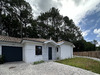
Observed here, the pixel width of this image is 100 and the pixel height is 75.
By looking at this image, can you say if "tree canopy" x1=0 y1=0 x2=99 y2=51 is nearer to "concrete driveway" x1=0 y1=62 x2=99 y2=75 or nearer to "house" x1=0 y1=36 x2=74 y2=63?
"house" x1=0 y1=36 x2=74 y2=63

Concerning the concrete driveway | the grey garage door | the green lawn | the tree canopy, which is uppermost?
the tree canopy

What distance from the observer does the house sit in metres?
7.84

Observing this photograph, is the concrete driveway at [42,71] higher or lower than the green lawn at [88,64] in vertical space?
higher

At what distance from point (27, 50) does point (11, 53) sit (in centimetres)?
248

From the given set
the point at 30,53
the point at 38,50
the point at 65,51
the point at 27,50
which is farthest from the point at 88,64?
the point at 27,50

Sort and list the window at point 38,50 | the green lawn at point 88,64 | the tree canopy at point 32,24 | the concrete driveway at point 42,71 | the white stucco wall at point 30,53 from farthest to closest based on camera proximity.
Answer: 1. the tree canopy at point 32,24
2. the window at point 38,50
3. the white stucco wall at point 30,53
4. the green lawn at point 88,64
5. the concrete driveway at point 42,71

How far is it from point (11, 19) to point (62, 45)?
1628cm

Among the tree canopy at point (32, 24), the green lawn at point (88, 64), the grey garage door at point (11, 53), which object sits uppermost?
the tree canopy at point (32, 24)

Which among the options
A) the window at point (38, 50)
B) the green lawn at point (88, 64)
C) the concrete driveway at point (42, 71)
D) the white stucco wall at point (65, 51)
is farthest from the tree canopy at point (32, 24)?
the green lawn at point (88, 64)

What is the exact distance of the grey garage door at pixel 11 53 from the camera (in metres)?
7.87

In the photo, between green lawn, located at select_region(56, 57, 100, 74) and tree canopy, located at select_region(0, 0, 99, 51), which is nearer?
green lawn, located at select_region(56, 57, 100, 74)

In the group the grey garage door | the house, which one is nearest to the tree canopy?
the house

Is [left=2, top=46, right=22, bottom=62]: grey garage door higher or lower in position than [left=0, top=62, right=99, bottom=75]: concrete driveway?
higher

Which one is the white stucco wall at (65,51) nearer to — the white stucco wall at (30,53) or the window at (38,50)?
the window at (38,50)
